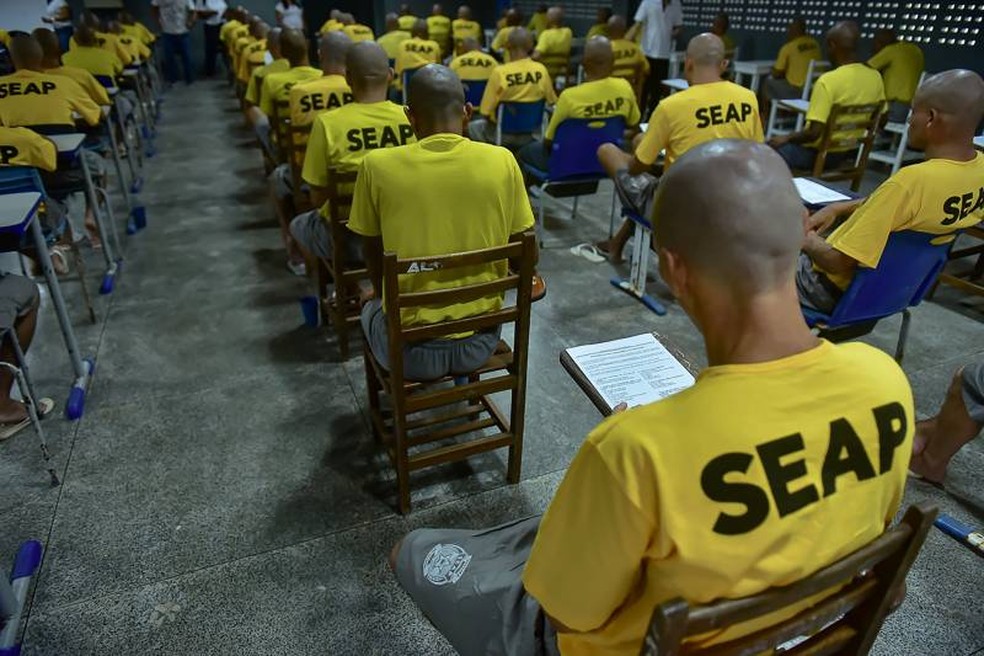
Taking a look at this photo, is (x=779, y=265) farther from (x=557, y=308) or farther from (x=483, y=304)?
(x=557, y=308)

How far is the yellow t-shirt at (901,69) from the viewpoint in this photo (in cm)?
559

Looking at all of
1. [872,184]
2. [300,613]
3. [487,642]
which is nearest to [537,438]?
[300,613]

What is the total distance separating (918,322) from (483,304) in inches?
100

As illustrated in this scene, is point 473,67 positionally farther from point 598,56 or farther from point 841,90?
point 841,90

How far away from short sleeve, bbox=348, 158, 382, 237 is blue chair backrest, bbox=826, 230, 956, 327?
1.64 m

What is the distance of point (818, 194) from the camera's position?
8.89ft

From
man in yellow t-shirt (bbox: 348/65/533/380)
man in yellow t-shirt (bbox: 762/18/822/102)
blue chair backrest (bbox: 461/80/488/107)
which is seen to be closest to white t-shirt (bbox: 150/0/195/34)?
blue chair backrest (bbox: 461/80/488/107)

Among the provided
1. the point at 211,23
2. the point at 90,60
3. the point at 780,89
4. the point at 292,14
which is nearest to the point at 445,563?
the point at 90,60

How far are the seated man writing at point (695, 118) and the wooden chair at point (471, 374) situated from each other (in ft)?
4.24

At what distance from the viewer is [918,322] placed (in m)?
3.32

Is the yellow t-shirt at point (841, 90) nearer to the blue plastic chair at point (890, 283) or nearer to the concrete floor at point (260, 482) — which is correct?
the concrete floor at point (260, 482)

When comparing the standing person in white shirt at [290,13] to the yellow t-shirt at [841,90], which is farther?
the standing person in white shirt at [290,13]

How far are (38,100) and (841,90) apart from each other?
4.80 meters

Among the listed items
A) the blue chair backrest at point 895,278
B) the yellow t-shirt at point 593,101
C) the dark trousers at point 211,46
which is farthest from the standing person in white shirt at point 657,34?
the dark trousers at point 211,46
